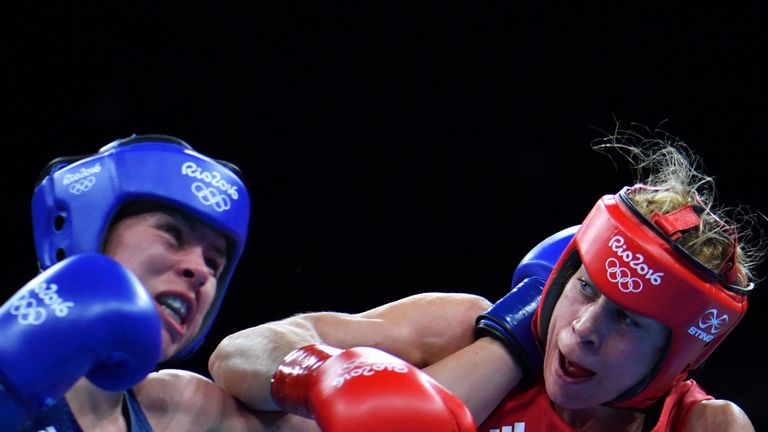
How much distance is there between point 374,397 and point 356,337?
2.48 ft

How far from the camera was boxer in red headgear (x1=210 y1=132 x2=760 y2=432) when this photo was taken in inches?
82.1

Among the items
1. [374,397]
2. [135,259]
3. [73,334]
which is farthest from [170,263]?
[374,397]

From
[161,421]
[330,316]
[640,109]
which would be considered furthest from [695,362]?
[640,109]

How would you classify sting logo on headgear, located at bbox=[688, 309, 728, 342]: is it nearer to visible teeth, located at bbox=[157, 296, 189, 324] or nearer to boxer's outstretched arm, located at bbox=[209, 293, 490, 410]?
boxer's outstretched arm, located at bbox=[209, 293, 490, 410]

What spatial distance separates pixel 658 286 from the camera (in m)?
2.07

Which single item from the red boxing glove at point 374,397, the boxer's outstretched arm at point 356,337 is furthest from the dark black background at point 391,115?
the red boxing glove at point 374,397

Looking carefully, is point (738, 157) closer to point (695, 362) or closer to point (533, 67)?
point (533, 67)

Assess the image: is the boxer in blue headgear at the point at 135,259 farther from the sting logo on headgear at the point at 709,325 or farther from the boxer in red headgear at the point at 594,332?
the sting logo on headgear at the point at 709,325

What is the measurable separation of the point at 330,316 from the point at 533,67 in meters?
2.88

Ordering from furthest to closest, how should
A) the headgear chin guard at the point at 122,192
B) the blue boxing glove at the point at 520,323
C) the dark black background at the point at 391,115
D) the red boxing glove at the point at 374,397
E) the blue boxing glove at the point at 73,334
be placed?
the dark black background at the point at 391,115 → the blue boxing glove at the point at 520,323 → the headgear chin guard at the point at 122,192 → the red boxing glove at the point at 374,397 → the blue boxing glove at the point at 73,334

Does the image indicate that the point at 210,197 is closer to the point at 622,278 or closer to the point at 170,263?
the point at 170,263

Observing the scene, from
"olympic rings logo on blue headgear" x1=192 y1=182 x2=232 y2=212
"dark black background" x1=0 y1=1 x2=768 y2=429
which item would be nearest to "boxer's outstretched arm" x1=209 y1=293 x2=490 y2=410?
"olympic rings logo on blue headgear" x1=192 y1=182 x2=232 y2=212

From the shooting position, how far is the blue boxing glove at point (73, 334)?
1.33 m

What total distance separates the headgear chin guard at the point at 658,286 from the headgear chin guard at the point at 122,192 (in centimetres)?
83
